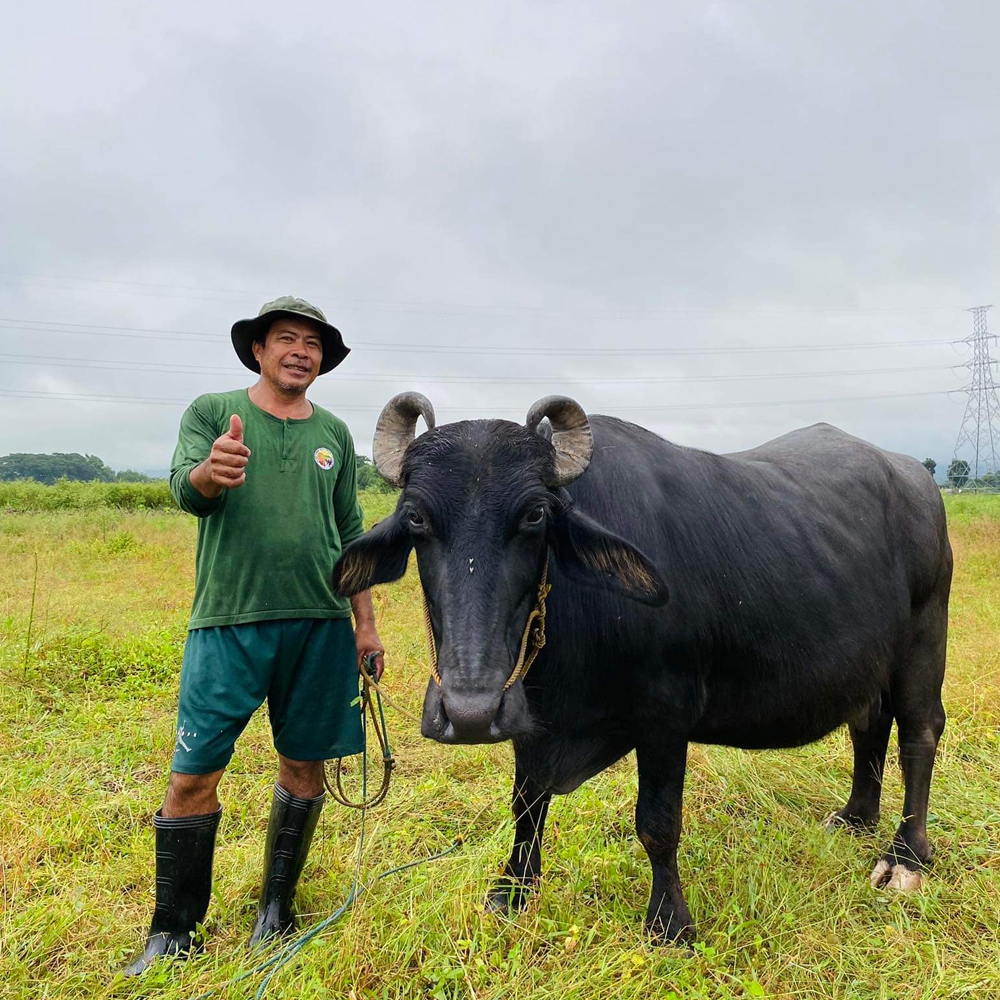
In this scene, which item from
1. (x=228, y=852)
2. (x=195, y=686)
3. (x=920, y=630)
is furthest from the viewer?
(x=920, y=630)

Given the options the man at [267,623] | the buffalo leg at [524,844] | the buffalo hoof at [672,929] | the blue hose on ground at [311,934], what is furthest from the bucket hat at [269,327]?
the buffalo hoof at [672,929]

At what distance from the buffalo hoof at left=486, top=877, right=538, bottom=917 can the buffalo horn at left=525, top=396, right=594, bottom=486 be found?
1659mm

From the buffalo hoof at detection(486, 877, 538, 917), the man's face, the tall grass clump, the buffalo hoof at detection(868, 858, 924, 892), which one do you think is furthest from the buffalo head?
the tall grass clump

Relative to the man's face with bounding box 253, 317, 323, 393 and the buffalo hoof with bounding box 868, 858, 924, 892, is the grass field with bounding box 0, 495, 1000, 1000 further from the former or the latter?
the man's face with bounding box 253, 317, 323, 393

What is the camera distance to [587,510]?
9.47 ft

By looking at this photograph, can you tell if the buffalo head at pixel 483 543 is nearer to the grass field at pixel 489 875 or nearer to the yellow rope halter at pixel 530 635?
the yellow rope halter at pixel 530 635

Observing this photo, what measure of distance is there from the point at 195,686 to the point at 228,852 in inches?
43.9

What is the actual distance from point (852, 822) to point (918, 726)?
642mm

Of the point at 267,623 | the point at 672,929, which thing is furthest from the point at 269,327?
the point at 672,929

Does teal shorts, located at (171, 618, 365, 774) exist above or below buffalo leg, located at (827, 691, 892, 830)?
above

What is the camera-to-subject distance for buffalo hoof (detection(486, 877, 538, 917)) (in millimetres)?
2934

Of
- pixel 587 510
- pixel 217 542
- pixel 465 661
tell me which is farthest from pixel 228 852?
→ pixel 587 510

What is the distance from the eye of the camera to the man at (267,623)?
2.68 m

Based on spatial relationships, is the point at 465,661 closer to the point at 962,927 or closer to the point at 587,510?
the point at 587,510
